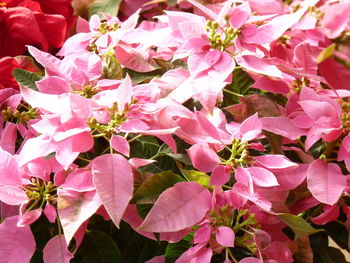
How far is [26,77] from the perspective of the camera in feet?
1.50

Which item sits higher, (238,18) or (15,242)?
(238,18)

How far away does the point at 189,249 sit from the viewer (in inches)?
15.4

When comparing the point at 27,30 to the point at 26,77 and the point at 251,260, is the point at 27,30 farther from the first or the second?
the point at 251,260

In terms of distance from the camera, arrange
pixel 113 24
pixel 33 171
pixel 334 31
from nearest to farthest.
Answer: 1. pixel 33 171
2. pixel 113 24
3. pixel 334 31

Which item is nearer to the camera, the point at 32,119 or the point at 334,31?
the point at 32,119

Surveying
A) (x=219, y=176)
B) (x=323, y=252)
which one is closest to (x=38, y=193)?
(x=219, y=176)

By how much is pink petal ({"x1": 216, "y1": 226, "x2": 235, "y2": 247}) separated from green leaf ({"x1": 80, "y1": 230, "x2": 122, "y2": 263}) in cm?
8

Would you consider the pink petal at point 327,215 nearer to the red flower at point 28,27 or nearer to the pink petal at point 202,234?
the pink petal at point 202,234

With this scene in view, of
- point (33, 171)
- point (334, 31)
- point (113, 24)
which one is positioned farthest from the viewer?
point (334, 31)

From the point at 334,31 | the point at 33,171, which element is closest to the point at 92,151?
the point at 33,171

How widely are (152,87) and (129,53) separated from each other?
0.21 feet

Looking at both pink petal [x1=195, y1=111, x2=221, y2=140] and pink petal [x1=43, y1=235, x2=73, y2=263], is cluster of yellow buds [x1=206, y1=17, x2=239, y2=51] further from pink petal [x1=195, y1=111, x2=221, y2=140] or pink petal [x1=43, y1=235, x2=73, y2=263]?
pink petal [x1=43, y1=235, x2=73, y2=263]

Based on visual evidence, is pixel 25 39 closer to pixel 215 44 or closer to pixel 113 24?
pixel 113 24

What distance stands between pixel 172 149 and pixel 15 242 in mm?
121
